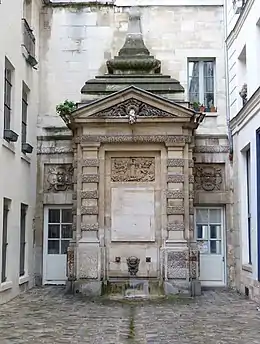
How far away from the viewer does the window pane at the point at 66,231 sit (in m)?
15.7

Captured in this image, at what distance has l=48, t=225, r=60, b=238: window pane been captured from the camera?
15664 mm

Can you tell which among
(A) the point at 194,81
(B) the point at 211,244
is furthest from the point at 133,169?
(A) the point at 194,81

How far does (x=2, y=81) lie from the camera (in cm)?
1178

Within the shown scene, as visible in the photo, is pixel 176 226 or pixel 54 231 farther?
pixel 54 231

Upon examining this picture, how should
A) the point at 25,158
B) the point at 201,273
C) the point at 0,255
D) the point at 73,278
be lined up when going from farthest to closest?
the point at 201,273 < the point at 25,158 < the point at 73,278 < the point at 0,255

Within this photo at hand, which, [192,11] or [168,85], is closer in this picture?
[168,85]

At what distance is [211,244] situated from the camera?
51.0 ft

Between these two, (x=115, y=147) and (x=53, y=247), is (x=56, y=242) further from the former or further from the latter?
(x=115, y=147)

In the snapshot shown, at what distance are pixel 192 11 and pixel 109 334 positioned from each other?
35.1ft

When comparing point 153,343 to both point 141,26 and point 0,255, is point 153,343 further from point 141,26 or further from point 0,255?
point 141,26

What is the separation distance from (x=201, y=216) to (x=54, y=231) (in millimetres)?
3889

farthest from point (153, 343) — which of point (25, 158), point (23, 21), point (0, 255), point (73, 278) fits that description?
point (23, 21)

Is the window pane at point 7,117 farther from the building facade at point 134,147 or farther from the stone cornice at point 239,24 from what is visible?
the stone cornice at point 239,24

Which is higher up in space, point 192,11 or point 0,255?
point 192,11
